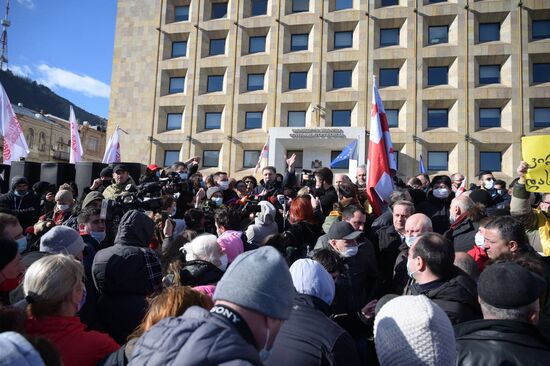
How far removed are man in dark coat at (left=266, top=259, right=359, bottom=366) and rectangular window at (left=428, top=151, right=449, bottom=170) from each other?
23.1 m

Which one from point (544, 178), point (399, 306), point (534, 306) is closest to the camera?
point (399, 306)

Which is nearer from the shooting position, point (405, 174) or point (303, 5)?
point (405, 174)

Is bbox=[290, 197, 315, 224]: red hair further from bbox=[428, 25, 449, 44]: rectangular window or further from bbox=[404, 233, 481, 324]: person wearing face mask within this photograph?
bbox=[428, 25, 449, 44]: rectangular window

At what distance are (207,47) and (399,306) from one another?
2734cm

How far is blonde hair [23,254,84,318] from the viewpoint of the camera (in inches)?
94.7

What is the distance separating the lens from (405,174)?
2338cm

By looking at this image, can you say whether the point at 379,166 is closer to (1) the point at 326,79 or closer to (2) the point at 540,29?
(1) the point at 326,79

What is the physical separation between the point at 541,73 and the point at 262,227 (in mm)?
24318

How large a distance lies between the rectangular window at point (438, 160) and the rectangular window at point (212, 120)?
1301cm

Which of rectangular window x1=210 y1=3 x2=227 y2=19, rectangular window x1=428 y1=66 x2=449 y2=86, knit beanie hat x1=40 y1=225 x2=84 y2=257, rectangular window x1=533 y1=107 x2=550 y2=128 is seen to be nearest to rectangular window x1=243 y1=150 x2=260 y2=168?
rectangular window x1=210 y1=3 x2=227 y2=19

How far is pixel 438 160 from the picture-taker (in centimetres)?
2391

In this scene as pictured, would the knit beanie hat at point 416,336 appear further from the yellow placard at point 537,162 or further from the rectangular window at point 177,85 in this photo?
the rectangular window at point 177,85

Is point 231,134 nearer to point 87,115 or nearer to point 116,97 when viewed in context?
point 116,97

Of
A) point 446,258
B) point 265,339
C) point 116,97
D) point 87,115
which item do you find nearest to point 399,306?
point 265,339
